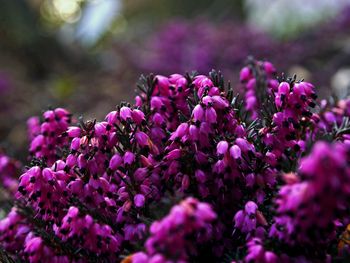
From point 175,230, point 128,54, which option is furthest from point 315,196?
point 128,54

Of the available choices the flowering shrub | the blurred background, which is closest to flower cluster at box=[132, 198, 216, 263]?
the flowering shrub

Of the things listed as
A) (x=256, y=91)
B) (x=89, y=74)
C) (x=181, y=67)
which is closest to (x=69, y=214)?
(x=256, y=91)

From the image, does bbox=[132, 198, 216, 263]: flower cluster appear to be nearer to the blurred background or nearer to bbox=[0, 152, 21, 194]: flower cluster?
bbox=[0, 152, 21, 194]: flower cluster

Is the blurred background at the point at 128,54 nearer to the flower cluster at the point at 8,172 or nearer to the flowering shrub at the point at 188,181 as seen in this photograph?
the flower cluster at the point at 8,172

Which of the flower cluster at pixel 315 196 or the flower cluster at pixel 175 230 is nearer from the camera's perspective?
the flower cluster at pixel 315 196

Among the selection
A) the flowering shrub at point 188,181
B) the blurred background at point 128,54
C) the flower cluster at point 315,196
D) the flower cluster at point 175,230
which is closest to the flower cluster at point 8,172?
the flowering shrub at point 188,181

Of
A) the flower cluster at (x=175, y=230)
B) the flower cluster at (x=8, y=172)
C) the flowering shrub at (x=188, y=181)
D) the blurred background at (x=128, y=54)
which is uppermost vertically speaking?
the blurred background at (x=128, y=54)

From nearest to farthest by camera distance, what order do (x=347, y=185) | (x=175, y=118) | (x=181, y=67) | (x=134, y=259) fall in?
(x=347, y=185), (x=134, y=259), (x=175, y=118), (x=181, y=67)

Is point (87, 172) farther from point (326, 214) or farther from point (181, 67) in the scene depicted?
point (181, 67)

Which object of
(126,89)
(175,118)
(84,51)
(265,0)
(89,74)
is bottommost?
(175,118)
